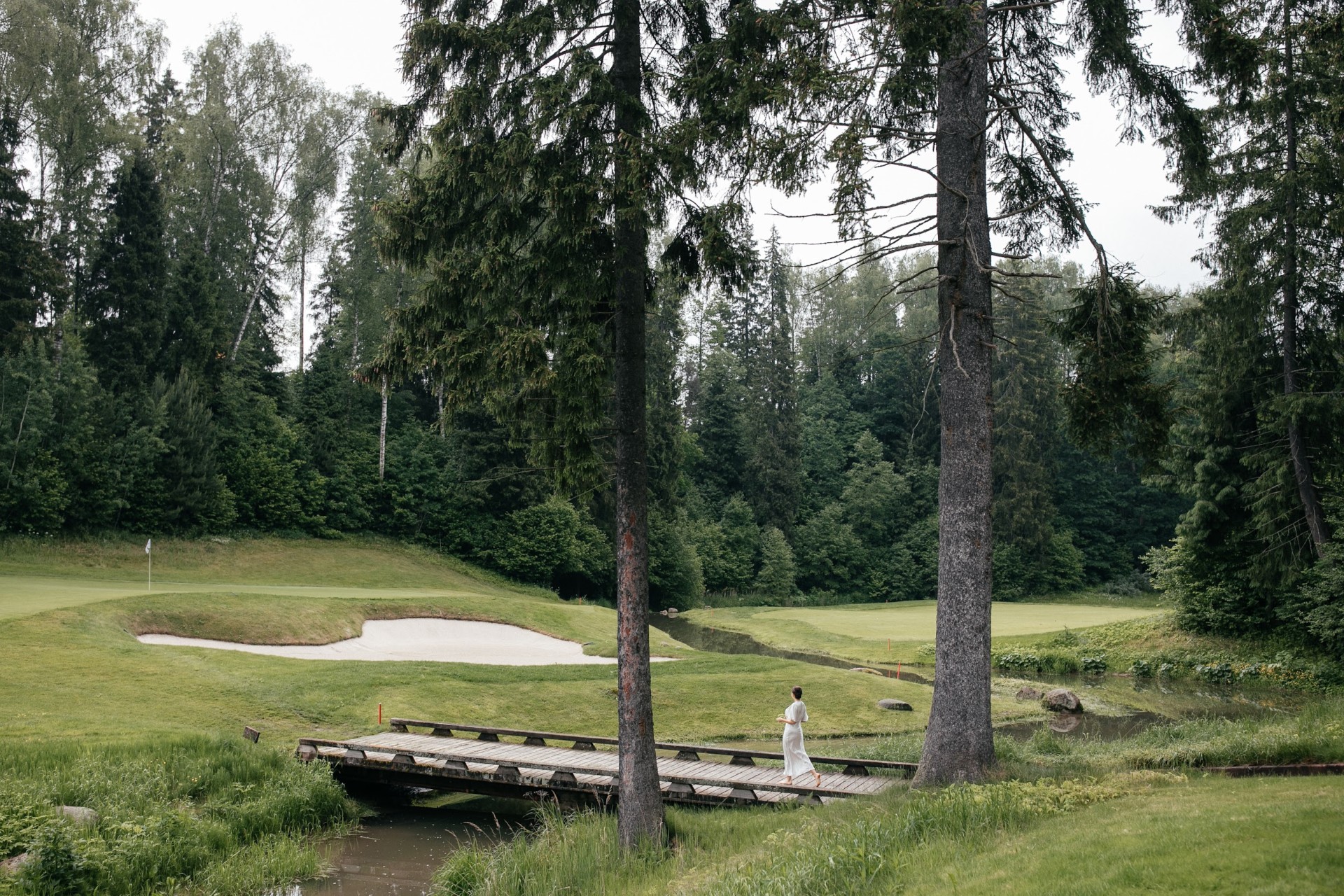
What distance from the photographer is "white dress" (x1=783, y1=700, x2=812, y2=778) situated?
43.1ft

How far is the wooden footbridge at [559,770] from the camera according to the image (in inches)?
488

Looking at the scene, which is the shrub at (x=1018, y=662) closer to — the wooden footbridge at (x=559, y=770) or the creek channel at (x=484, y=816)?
the creek channel at (x=484, y=816)

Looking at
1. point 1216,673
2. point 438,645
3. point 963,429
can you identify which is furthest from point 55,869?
point 1216,673

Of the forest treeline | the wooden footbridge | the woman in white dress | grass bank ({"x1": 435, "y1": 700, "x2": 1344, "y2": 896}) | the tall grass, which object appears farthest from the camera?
the forest treeline

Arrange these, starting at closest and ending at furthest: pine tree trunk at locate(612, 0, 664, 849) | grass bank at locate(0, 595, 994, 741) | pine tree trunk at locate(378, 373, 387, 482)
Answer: pine tree trunk at locate(612, 0, 664, 849), grass bank at locate(0, 595, 994, 741), pine tree trunk at locate(378, 373, 387, 482)

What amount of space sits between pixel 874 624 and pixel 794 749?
28252 millimetres

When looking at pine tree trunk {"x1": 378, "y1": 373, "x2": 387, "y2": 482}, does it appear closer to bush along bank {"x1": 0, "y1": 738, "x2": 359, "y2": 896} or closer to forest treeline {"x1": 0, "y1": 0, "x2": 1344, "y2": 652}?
forest treeline {"x1": 0, "y1": 0, "x2": 1344, "y2": 652}

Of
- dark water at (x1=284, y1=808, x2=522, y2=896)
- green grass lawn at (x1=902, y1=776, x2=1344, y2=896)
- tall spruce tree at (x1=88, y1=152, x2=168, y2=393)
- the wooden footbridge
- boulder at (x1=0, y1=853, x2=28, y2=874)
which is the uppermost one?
tall spruce tree at (x1=88, y1=152, x2=168, y2=393)

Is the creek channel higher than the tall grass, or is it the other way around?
the tall grass

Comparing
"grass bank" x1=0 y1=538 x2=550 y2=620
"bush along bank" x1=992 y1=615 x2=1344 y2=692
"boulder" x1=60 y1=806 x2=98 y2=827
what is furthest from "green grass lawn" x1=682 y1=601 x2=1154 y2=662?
"boulder" x1=60 y1=806 x2=98 y2=827

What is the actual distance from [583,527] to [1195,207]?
110 ft

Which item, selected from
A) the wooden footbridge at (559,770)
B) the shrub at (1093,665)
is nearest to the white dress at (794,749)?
the wooden footbridge at (559,770)

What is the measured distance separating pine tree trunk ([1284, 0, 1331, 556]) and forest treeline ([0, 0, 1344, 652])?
280mm

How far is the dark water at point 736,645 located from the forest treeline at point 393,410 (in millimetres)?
7568
